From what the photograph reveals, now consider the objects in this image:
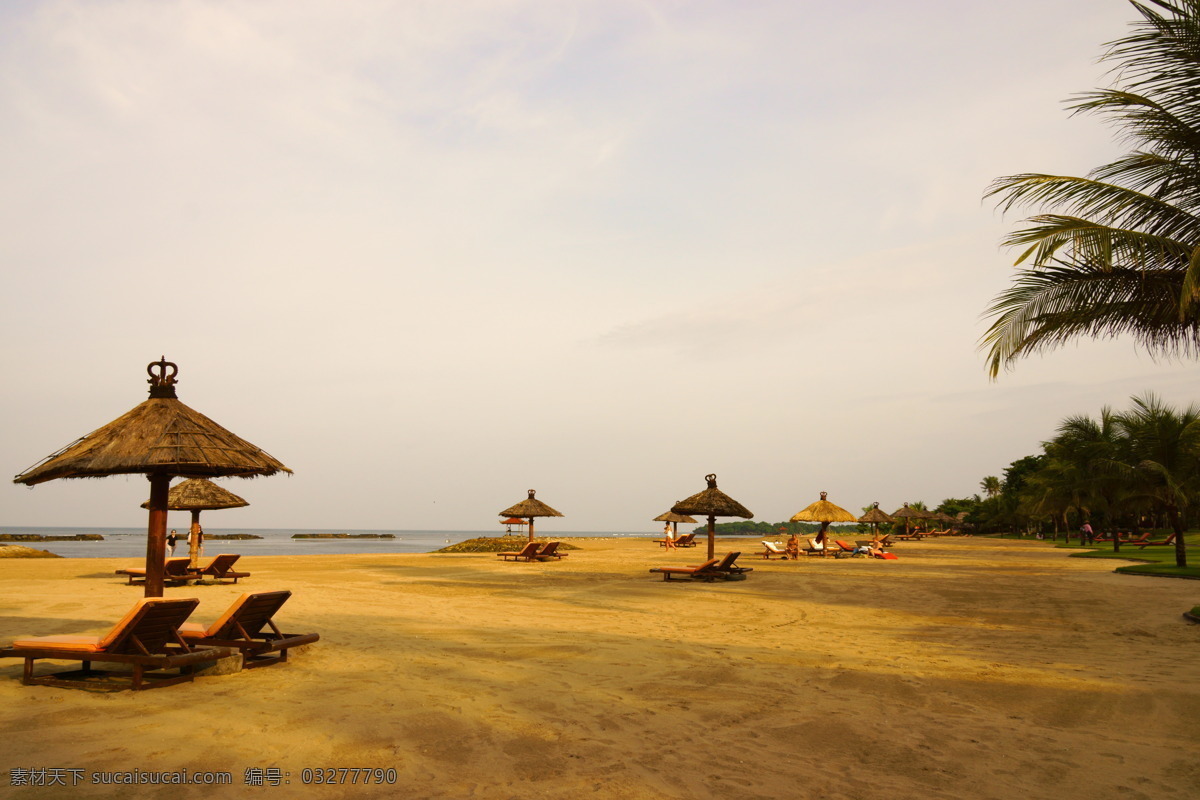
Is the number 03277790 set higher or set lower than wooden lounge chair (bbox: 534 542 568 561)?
higher

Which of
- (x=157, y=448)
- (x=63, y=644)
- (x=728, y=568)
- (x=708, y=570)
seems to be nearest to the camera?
(x=63, y=644)

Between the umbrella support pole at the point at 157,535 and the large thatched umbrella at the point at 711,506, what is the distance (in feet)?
48.8

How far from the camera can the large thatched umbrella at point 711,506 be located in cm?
2130

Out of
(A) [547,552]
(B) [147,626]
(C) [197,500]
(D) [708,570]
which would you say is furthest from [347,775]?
(A) [547,552]

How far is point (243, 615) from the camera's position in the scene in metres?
7.14

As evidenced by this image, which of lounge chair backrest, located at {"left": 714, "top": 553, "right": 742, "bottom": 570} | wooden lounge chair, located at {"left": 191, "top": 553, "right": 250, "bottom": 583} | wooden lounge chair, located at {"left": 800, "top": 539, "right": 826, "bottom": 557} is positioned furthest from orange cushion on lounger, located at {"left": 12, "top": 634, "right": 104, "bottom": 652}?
wooden lounge chair, located at {"left": 800, "top": 539, "right": 826, "bottom": 557}

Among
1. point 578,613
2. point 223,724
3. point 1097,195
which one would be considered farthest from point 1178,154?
point 223,724

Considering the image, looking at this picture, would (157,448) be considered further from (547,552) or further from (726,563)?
(547,552)

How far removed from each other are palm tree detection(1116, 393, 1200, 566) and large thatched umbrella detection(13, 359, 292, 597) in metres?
21.8

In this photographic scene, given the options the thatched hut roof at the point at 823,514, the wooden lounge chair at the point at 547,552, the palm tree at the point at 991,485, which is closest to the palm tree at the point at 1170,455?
the thatched hut roof at the point at 823,514

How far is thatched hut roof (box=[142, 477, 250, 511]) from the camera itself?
1820 cm

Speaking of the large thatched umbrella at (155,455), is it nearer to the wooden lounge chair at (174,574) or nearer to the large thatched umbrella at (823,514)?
the wooden lounge chair at (174,574)

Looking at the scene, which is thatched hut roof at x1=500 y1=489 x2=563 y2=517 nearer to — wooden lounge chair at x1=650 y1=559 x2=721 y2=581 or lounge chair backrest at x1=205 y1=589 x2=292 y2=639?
wooden lounge chair at x1=650 y1=559 x2=721 y2=581

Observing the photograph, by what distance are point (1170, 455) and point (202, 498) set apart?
998 inches
